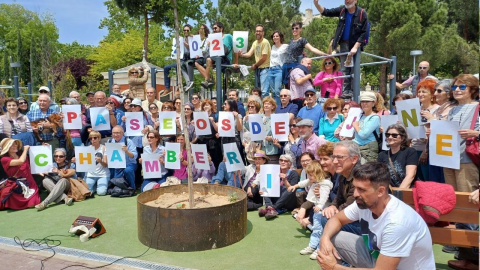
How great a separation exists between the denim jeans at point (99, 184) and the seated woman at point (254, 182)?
2904 mm

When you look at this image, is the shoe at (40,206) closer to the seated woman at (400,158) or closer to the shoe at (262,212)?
the shoe at (262,212)

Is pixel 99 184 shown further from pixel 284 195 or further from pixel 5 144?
pixel 284 195

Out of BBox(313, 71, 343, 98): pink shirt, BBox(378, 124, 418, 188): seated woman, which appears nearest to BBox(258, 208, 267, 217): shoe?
BBox(378, 124, 418, 188): seated woman

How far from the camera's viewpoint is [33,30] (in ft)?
192

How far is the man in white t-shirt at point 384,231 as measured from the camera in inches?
115

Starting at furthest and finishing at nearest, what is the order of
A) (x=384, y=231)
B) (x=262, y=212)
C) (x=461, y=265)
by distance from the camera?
(x=262, y=212), (x=461, y=265), (x=384, y=231)

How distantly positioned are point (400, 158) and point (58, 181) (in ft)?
19.3

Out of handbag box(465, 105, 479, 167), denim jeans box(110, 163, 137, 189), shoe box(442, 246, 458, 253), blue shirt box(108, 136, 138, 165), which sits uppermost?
handbag box(465, 105, 479, 167)

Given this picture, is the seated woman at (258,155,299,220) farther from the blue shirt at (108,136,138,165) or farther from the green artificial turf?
the blue shirt at (108,136,138,165)

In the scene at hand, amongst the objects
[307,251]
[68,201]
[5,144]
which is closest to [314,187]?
[307,251]

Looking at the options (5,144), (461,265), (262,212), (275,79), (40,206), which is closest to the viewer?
(461,265)

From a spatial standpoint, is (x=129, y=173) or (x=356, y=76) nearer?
(x=356, y=76)

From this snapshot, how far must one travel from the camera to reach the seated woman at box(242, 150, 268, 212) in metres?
6.79

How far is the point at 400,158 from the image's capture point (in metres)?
4.79
